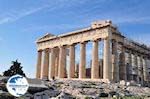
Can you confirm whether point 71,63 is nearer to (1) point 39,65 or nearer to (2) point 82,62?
(2) point 82,62

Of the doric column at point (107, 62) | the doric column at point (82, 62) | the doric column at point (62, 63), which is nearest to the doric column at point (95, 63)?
the doric column at point (107, 62)

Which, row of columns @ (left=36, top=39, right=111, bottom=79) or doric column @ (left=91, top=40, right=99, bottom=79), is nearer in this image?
row of columns @ (left=36, top=39, right=111, bottom=79)

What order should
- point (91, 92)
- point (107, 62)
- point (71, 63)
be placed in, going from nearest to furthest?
point (91, 92) → point (107, 62) → point (71, 63)

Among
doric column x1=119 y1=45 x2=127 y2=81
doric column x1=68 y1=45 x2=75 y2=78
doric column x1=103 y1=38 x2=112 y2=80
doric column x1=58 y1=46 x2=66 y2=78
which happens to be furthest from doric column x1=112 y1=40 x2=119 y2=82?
doric column x1=58 y1=46 x2=66 y2=78

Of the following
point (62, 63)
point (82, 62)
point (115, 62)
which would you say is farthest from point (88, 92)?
point (62, 63)

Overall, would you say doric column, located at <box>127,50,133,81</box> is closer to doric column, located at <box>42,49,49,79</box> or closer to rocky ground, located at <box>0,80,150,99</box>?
rocky ground, located at <box>0,80,150,99</box>

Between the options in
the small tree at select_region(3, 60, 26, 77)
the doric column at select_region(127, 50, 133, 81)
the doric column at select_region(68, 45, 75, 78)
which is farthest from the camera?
the doric column at select_region(127, 50, 133, 81)

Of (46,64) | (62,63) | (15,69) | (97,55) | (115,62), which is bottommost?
(15,69)

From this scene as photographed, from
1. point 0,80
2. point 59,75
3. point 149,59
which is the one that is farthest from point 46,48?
point 0,80

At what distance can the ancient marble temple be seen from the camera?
51875 millimetres

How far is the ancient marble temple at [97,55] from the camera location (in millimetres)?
51875

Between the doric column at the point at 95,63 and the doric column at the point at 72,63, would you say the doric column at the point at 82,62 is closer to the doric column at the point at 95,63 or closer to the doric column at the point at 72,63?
the doric column at the point at 95,63

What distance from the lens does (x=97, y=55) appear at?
53000 millimetres

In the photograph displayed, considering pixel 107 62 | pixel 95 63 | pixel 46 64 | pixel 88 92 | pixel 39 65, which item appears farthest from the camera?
pixel 39 65
